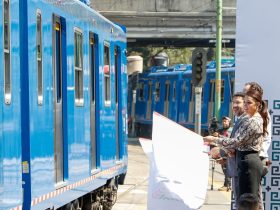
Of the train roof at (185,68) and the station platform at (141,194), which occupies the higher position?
the train roof at (185,68)

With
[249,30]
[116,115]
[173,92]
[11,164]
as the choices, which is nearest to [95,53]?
[116,115]

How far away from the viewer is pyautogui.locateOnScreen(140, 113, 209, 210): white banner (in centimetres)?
1083

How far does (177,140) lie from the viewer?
11156 mm

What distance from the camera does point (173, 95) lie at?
47.2 meters

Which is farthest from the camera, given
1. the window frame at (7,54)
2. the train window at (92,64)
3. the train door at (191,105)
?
the train door at (191,105)

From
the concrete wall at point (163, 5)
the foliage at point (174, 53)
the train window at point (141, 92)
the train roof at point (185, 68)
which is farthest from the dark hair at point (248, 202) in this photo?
the foliage at point (174, 53)

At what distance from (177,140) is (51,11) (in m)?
2.13

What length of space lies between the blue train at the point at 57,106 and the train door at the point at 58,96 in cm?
1

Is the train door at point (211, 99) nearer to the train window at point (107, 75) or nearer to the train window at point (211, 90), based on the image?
the train window at point (211, 90)

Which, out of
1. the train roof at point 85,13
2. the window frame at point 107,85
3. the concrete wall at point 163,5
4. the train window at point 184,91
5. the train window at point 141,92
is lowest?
the train window at point 141,92

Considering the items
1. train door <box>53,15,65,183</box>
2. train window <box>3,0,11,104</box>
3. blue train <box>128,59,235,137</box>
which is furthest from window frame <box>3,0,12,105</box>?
blue train <box>128,59,235,137</box>

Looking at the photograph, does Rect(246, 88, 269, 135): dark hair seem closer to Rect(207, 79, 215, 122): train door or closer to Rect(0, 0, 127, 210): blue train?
Rect(0, 0, 127, 210): blue train

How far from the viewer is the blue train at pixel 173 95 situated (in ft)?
133

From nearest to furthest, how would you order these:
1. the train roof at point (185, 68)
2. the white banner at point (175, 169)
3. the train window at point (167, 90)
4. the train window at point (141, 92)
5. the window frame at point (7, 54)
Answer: the window frame at point (7, 54) < the white banner at point (175, 169) < the train roof at point (185, 68) < the train window at point (167, 90) < the train window at point (141, 92)
